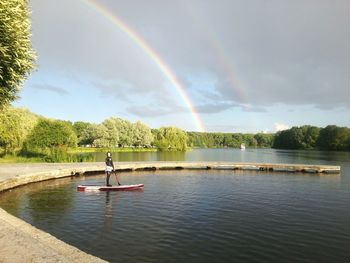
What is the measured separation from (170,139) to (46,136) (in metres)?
78.9

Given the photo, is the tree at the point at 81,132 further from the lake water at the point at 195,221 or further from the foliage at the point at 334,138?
the lake water at the point at 195,221

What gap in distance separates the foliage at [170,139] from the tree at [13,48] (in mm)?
118025

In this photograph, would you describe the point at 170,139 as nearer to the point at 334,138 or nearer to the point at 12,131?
the point at 334,138

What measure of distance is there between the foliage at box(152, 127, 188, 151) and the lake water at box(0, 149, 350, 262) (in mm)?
106451

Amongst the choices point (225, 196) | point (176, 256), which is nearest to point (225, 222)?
point (176, 256)

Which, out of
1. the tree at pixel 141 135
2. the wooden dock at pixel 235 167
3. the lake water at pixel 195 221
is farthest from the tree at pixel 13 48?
the tree at pixel 141 135

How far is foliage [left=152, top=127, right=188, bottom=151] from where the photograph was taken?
142500 millimetres

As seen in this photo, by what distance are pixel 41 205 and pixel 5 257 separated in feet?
47.5

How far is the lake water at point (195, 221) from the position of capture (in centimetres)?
1553

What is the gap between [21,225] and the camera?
15586 mm

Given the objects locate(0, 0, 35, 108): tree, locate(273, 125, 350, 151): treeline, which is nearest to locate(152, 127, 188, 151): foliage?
locate(273, 125, 350, 151): treeline

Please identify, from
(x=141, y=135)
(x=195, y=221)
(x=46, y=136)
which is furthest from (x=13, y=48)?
(x=141, y=135)

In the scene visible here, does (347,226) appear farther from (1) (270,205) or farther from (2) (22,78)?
(2) (22,78)

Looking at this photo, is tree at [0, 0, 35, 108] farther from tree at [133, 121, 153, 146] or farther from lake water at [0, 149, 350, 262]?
tree at [133, 121, 153, 146]
